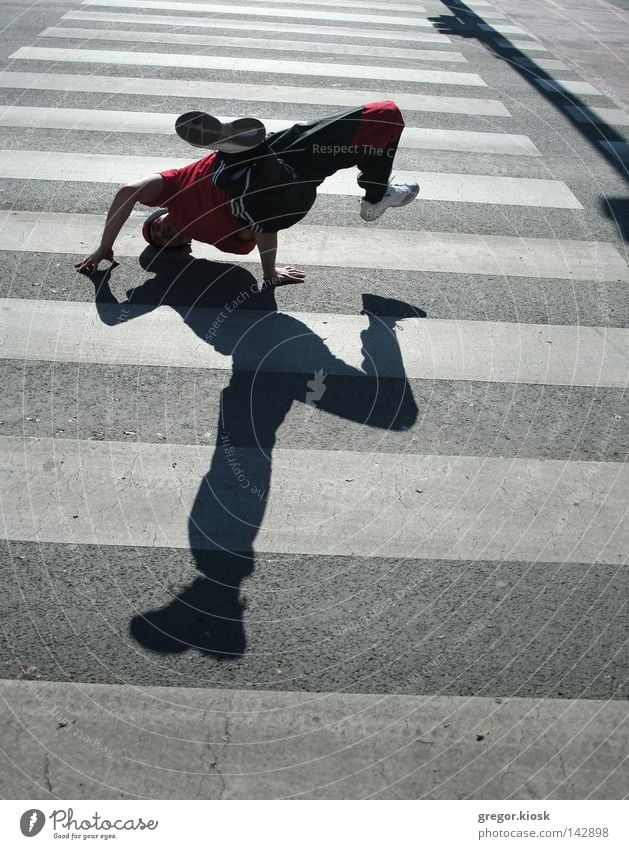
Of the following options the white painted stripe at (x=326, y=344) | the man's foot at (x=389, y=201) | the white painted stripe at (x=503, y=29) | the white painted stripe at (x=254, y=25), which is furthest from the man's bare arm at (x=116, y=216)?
the white painted stripe at (x=503, y=29)

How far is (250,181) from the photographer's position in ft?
18.3

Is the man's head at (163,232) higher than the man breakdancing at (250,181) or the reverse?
the reverse

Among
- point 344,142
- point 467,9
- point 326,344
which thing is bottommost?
point 326,344

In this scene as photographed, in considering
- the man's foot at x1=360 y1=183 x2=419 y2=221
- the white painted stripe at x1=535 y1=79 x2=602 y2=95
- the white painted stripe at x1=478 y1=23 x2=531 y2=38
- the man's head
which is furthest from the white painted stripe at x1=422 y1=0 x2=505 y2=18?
the man's head

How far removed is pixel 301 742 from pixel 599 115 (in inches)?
321

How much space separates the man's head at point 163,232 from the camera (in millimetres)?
6066

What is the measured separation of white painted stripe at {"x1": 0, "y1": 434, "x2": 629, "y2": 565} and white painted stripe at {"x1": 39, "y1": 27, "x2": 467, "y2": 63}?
7.55 m

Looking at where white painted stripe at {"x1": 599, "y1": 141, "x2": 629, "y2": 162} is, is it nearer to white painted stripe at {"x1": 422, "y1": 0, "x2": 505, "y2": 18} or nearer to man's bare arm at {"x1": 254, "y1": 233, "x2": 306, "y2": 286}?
man's bare arm at {"x1": 254, "y1": 233, "x2": 306, "y2": 286}

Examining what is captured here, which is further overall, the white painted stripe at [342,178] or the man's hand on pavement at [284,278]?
the white painted stripe at [342,178]

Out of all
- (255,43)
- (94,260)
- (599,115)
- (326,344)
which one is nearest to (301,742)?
(326,344)

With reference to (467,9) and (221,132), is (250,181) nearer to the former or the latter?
(221,132)

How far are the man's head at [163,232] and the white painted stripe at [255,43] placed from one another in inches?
211

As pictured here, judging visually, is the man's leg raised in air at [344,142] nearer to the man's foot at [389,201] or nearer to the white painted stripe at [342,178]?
the man's foot at [389,201]

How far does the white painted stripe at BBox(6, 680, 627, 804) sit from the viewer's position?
3.06 meters
